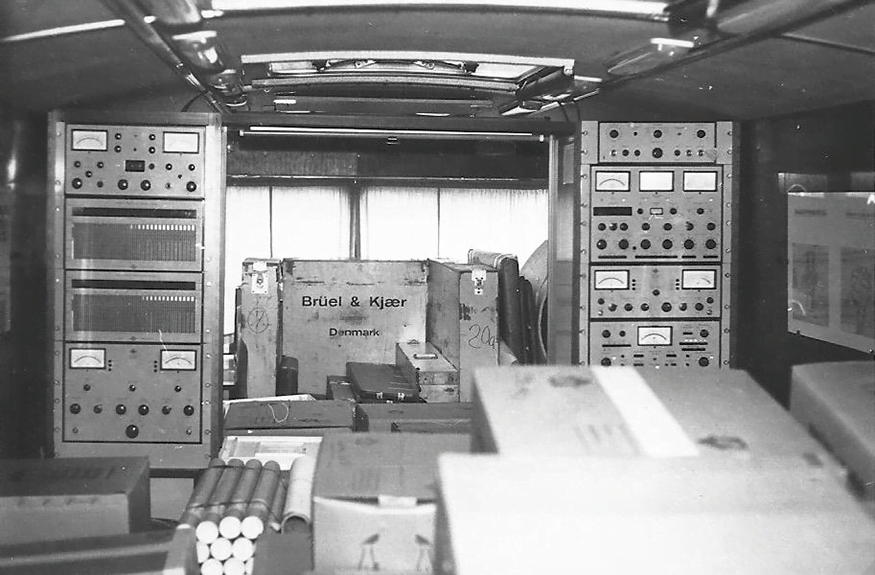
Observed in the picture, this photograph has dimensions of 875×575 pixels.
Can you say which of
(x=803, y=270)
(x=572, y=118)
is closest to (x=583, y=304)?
(x=572, y=118)

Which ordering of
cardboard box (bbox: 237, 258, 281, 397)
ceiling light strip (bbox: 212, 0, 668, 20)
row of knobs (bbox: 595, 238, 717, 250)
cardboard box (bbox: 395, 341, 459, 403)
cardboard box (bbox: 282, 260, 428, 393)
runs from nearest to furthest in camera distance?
1. ceiling light strip (bbox: 212, 0, 668, 20)
2. row of knobs (bbox: 595, 238, 717, 250)
3. cardboard box (bbox: 395, 341, 459, 403)
4. cardboard box (bbox: 237, 258, 281, 397)
5. cardboard box (bbox: 282, 260, 428, 393)

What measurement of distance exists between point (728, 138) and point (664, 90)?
0.48 meters

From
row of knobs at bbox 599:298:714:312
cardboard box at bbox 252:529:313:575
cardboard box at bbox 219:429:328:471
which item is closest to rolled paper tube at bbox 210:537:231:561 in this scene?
cardboard box at bbox 252:529:313:575

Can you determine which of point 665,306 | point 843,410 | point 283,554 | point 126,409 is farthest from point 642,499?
point 126,409

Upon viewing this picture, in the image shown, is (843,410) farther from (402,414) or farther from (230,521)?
(402,414)

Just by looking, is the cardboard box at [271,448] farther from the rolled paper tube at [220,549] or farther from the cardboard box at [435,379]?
the cardboard box at [435,379]

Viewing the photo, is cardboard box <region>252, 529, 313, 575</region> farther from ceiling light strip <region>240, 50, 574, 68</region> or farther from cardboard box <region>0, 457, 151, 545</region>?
ceiling light strip <region>240, 50, 574, 68</region>

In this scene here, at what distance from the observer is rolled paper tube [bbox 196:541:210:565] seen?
2156 millimetres

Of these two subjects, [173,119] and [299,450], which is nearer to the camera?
[299,450]

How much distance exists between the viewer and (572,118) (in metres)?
3.65

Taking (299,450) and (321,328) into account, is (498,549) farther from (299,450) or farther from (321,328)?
(321,328)

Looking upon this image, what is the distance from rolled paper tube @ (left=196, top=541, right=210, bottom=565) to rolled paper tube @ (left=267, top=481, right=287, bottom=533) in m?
0.15

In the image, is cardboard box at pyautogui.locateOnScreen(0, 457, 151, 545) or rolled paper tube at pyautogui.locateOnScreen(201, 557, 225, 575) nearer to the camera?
cardboard box at pyautogui.locateOnScreen(0, 457, 151, 545)

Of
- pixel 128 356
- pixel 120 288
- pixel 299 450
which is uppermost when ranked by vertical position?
pixel 120 288
